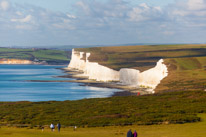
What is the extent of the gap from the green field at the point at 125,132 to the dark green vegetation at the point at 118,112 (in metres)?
2.11

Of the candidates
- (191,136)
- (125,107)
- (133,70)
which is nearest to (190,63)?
(133,70)

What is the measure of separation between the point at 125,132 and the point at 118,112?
13.7m

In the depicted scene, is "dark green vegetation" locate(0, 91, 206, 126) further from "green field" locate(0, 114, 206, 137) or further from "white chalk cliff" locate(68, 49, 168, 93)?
"white chalk cliff" locate(68, 49, 168, 93)

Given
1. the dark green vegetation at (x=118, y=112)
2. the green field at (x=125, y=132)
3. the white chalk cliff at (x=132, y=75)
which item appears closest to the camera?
the green field at (x=125, y=132)

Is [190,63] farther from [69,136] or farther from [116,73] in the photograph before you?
[69,136]

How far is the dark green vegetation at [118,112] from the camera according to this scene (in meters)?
43.0

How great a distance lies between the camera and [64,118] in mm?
47250

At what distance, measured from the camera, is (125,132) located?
36.2 m

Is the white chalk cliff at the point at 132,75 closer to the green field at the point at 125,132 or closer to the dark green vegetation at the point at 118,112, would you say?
the dark green vegetation at the point at 118,112

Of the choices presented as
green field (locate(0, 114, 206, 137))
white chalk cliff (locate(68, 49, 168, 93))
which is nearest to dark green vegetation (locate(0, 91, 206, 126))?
green field (locate(0, 114, 206, 137))

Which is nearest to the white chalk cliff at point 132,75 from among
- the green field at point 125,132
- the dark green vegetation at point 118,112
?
the dark green vegetation at point 118,112

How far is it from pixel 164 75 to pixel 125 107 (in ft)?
205

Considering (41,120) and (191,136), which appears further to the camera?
(41,120)

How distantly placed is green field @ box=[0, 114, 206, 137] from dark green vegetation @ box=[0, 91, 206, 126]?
2.11 metres
